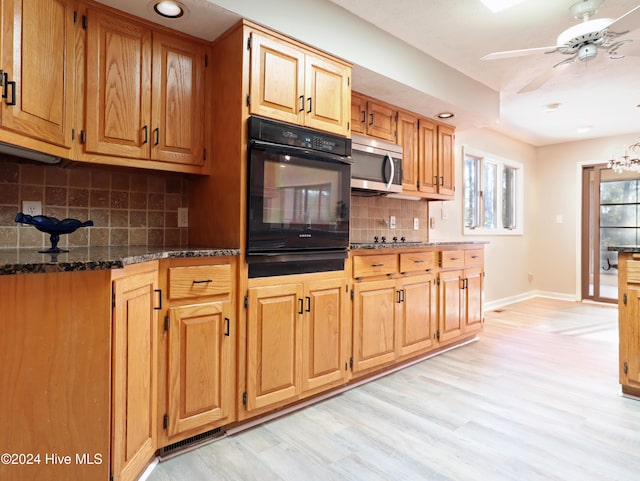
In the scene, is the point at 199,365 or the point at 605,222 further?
the point at 605,222

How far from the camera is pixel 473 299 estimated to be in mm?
3590

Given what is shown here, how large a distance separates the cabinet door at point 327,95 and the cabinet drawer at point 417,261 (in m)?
1.07

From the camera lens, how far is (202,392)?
1813mm

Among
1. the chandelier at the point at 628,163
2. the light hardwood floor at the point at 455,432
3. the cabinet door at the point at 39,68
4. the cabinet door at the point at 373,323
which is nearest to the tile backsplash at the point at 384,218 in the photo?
the cabinet door at the point at 373,323

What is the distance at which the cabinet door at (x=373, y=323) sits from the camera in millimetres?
2529

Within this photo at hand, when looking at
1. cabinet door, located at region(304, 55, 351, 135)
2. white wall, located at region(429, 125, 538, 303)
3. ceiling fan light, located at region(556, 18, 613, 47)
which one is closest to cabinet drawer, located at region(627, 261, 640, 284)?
ceiling fan light, located at region(556, 18, 613, 47)

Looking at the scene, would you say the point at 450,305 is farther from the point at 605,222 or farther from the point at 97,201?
the point at 605,222

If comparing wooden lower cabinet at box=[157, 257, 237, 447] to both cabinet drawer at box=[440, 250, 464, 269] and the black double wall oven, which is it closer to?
the black double wall oven

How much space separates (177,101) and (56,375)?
58.2 inches

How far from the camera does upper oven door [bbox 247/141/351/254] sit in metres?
1.97

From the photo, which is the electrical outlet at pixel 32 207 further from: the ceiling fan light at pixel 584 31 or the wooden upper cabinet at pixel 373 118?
the ceiling fan light at pixel 584 31

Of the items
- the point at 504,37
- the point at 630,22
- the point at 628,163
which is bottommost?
the point at 628,163

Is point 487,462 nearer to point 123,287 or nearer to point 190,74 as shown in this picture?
point 123,287

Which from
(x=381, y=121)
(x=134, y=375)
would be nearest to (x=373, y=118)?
(x=381, y=121)
